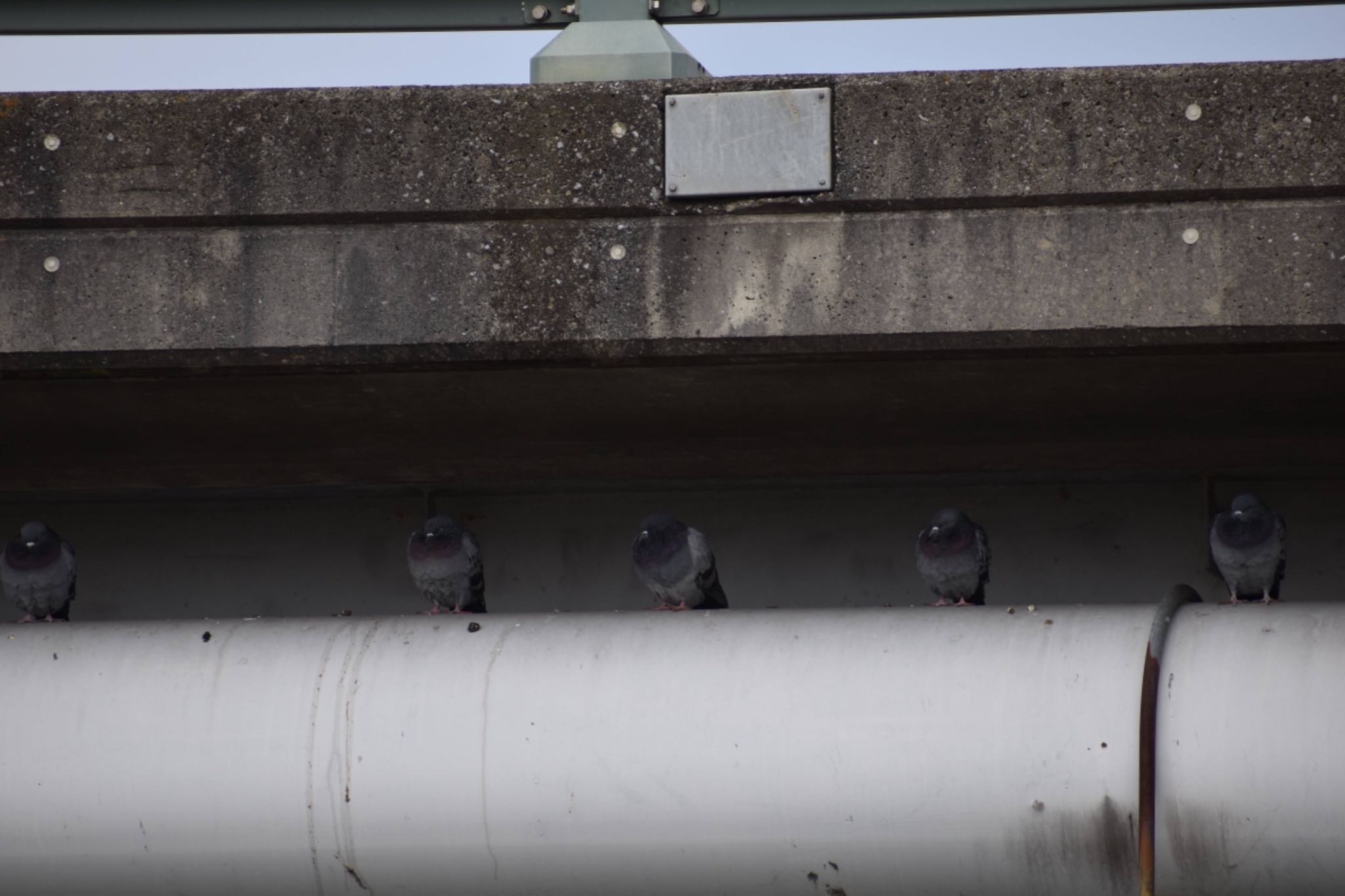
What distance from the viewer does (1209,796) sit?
148 inches

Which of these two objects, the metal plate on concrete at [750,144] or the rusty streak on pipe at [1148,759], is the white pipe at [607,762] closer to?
the rusty streak on pipe at [1148,759]

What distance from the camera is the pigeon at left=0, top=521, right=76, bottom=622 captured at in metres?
5.25

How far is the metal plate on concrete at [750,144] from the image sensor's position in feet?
13.5

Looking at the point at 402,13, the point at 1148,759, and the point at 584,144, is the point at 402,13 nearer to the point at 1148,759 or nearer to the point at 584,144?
the point at 584,144

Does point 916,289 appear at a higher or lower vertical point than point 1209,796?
higher

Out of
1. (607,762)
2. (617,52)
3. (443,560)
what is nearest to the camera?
(607,762)

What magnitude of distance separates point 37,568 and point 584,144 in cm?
262

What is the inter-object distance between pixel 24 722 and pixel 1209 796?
3222 millimetres

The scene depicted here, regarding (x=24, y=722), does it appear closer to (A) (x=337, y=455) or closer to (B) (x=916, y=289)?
(A) (x=337, y=455)

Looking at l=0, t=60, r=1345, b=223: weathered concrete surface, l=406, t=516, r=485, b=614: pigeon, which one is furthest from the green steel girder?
l=406, t=516, r=485, b=614: pigeon

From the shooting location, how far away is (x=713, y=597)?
5664mm

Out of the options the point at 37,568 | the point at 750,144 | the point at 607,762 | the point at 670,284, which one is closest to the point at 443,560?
the point at 37,568

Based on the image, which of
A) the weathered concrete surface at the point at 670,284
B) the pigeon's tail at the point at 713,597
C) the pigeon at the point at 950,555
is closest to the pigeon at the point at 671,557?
the pigeon's tail at the point at 713,597

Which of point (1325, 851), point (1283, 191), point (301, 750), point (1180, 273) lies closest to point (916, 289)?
point (1180, 273)
